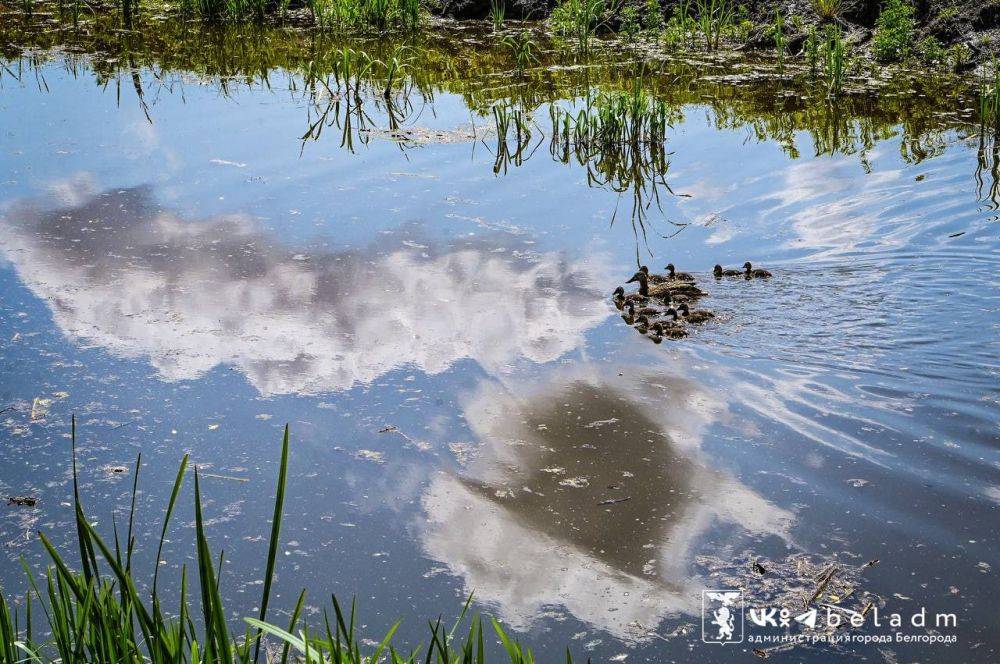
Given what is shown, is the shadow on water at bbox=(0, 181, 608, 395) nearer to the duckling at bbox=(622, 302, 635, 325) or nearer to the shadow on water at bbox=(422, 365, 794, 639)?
the duckling at bbox=(622, 302, 635, 325)

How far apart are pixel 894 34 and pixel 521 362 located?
9971 millimetres

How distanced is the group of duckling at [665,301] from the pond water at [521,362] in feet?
0.40

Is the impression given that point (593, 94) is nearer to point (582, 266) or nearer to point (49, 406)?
point (582, 266)

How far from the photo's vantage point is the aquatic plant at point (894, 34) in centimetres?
1316

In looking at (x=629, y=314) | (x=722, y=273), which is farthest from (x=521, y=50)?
(x=629, y=314)

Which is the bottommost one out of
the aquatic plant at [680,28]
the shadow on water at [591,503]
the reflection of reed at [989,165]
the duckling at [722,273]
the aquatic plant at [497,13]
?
the shadow on water at [591,503]

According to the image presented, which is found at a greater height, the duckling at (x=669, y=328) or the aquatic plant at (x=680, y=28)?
the aquatic plant at (x=680, y=28)

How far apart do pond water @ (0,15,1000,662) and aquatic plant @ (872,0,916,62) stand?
2.68 metres

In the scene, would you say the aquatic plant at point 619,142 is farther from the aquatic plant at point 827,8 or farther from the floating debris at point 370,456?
the aquatic plant at point 827,8

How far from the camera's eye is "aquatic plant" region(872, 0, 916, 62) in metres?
13.2

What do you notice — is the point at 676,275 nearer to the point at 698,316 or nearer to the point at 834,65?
the point at 698,316

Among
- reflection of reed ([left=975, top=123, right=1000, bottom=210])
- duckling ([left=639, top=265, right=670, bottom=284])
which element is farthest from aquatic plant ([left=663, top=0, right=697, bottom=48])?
duckling ([left=639, top=265, right=670, bottom=284])

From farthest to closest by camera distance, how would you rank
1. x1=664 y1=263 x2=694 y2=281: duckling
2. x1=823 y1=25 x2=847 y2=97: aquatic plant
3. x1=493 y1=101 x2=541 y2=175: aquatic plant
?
x1=823 y1=25 x2=847 y2=97: aquatic plant → x1=493 y1=101 x2=541 y2=175: aquatic plant → x1=664 y1=263 x2=694 y2=281: duckling

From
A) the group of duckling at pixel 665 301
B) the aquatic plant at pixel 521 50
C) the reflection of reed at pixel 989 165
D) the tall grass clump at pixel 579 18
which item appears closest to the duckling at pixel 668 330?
the group of duckling at pixel 665 301
